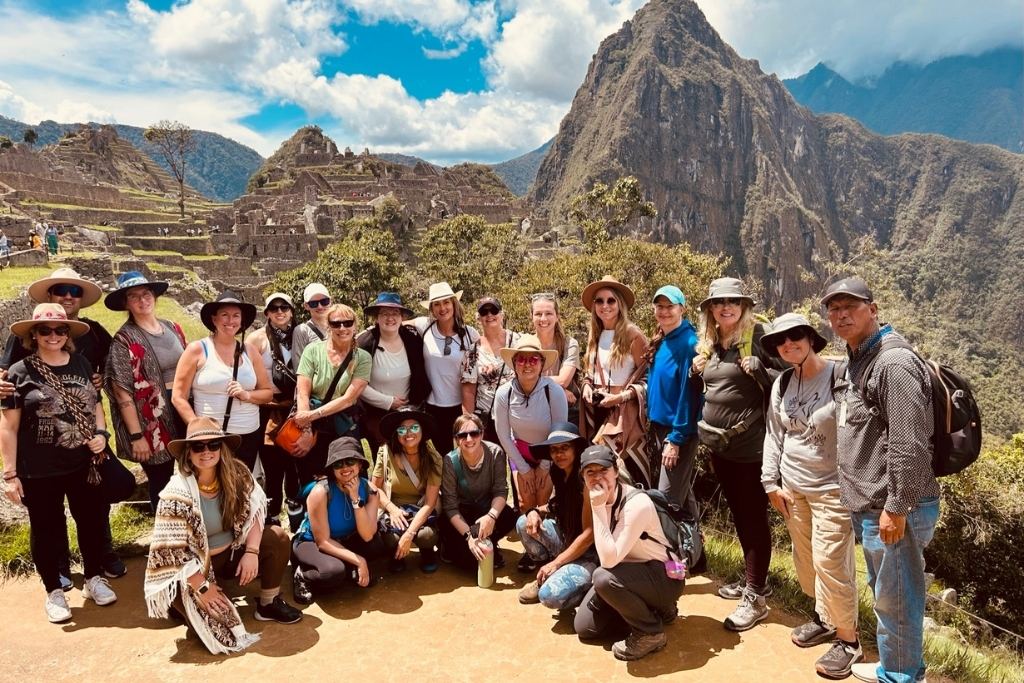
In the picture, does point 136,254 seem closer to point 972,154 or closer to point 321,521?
point 321,521

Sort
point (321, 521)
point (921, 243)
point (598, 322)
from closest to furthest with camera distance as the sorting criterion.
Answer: point (321, 521) < point (598, 322) < point (921, 243)

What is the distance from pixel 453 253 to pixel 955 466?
84.7 ft

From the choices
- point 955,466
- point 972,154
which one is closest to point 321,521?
point 955,466

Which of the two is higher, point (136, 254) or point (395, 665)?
→ point (136, 254)

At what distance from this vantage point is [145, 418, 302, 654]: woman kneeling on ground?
3740mm

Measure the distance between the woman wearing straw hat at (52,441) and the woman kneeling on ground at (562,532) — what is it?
3112 millimetres

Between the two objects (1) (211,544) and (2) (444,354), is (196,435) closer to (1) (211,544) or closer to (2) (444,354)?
(1) (211,544)

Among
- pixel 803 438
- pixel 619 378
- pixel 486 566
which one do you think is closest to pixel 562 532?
pixel 486 566

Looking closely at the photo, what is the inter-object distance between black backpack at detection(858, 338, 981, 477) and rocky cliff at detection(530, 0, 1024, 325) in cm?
14800

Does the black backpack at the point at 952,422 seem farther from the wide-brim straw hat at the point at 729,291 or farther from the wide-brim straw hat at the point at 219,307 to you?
the wide-brim straw hat at the point at 219,307

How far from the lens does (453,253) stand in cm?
2781

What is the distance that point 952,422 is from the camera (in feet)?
9.47

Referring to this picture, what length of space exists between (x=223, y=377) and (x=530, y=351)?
235cm

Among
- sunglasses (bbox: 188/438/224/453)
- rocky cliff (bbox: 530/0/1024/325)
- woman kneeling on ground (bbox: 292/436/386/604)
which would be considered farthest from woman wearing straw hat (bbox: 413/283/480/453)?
rocky cliff (bbox: 530/0/1024/325)
